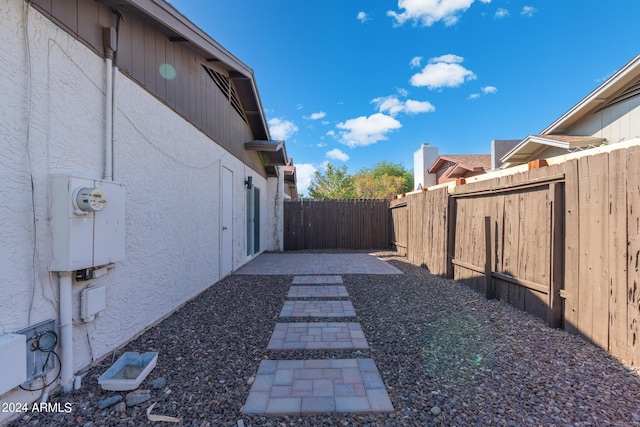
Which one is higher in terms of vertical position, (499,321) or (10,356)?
(10,356)

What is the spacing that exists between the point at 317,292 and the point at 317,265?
8.95 ft

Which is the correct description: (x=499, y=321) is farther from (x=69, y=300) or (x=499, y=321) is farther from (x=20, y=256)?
(x=20, y=256)

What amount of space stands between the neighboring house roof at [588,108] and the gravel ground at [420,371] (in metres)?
7.77

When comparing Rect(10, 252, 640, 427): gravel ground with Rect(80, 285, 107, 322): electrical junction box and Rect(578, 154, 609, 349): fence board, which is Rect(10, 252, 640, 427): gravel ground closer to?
Rect(578, 154, 609, 349): fence board

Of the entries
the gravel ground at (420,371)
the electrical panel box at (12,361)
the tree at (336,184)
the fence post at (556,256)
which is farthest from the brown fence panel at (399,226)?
the tree at (336,184)

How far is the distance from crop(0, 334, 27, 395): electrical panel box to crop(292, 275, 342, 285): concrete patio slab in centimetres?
429

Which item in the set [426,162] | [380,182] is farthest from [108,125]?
[380,182]

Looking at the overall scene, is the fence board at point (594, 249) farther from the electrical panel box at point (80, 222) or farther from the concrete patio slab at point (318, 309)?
the electrical panel box at point (80, 222)

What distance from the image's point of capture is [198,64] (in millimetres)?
5199

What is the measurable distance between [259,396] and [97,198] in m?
2.06


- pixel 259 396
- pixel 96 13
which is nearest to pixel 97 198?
pixel 96 13

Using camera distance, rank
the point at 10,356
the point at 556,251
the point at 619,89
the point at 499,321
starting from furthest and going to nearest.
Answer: the point at 619,89, the point at 499,321, the point at 556,251, the point at 10,356

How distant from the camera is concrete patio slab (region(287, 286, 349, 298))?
4969mm

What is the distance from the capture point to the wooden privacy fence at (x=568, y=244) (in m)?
2.58
